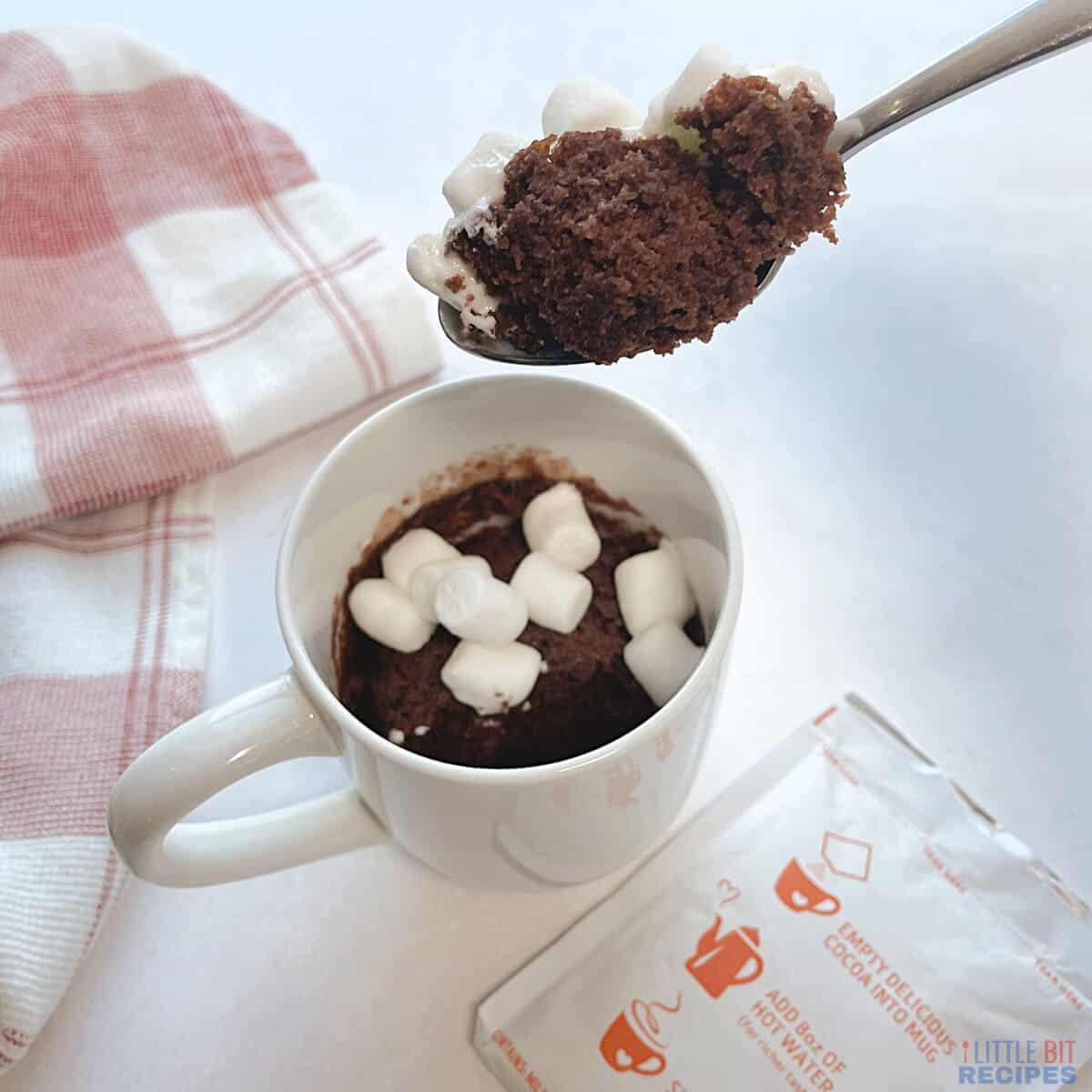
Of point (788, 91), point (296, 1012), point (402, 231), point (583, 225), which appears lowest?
point (296, 1012)

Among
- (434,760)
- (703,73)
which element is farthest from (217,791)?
(703,73)

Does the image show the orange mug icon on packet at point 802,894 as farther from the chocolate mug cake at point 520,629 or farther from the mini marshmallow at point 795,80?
the mini marshmallow at point 795,80

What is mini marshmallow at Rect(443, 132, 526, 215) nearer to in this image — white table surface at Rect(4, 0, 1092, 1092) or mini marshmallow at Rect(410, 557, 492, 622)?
mini marshmallow at Rect(410, 557, 492, 622)

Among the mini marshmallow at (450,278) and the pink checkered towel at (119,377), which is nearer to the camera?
the mini marshmallow at (450,278)

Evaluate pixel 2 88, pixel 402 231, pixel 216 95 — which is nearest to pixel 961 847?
pixel 402 231

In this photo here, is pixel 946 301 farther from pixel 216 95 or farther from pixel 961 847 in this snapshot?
pixel 216 95
